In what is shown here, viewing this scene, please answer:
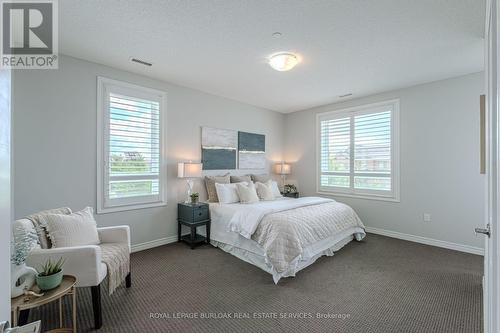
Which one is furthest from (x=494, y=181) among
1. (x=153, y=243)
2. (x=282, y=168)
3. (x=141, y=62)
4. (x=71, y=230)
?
(x=282, y=168)

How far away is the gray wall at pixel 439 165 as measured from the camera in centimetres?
353

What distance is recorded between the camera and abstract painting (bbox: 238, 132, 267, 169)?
5078mm

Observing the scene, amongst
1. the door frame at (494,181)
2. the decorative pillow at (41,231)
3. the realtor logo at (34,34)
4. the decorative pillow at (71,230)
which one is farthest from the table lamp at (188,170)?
the door frame at (494,181)

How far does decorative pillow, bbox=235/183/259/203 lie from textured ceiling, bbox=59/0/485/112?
177 cm

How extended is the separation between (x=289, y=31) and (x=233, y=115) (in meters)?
2.62

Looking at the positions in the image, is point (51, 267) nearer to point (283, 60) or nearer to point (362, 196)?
point (283, 60)

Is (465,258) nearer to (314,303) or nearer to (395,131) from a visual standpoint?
(395,131)

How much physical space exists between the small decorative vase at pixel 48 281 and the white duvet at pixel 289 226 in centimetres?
190

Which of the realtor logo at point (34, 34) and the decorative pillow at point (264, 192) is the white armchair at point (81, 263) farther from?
the decorative pillow at point (264, 192)

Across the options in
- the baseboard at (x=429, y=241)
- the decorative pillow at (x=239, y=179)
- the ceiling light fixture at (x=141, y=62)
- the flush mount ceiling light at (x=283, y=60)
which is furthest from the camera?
the decorative pillow at (x=239, y=179)

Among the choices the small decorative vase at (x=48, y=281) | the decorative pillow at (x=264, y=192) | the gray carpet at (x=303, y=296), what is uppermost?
the decorative pillow at (x=264, y=192)

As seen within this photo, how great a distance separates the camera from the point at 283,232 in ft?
9.21

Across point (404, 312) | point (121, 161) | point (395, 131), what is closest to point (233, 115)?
point (121, 161)

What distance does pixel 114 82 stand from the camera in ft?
11.1
